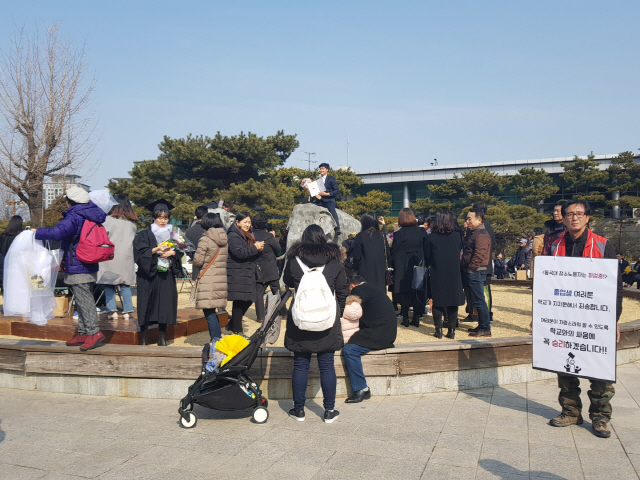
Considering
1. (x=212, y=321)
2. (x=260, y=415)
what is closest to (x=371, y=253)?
(x=212, y=321)

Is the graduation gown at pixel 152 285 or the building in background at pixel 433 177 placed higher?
the building in background at pixel 433 177

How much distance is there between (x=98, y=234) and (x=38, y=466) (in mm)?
2571

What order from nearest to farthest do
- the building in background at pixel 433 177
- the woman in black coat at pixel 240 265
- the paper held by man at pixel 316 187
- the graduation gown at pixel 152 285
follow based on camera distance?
the graduation gown at pixel 152 285
the woman in black coat at pixel 240 265
the paper held by man at pixel 316 187
the building in background at pixel 433 177

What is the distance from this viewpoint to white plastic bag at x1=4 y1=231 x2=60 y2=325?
19.9ft

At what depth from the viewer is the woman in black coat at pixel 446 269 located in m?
7.61

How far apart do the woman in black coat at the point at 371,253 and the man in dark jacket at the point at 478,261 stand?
128cm

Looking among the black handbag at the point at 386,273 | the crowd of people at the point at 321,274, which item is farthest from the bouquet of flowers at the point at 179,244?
the black handbag at the point at 386,273

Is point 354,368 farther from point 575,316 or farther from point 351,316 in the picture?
point 575,316

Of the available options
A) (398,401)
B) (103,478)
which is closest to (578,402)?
(398,401)

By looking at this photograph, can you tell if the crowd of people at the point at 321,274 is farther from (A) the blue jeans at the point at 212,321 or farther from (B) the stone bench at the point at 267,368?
(B) the stone bench at the point at 267,368

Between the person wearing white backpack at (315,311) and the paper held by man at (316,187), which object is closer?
the person wearing white backpack at (315,311)

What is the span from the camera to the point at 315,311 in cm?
496

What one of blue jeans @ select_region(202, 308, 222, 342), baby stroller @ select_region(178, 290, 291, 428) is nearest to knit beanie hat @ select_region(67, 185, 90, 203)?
A: blue jeans @ select_region(202, 308, 222, 342)

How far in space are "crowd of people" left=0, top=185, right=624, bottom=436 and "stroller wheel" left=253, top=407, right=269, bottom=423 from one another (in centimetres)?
29
